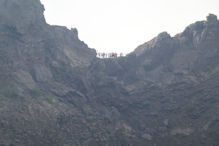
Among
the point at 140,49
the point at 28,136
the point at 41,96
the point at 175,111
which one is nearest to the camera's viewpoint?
the point at 28,136

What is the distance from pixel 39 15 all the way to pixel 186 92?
44669mm

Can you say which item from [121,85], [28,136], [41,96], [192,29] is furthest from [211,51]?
[28,136]

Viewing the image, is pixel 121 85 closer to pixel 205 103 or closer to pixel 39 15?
pixel 205 103

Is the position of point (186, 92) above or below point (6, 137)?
above

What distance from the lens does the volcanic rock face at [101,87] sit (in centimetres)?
4634

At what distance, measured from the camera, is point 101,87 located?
208ft

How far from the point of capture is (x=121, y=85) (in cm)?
6512

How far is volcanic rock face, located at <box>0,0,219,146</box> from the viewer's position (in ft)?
152

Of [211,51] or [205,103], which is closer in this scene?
[205,103]

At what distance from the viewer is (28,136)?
1582 inches

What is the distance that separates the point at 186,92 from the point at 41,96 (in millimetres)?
34720

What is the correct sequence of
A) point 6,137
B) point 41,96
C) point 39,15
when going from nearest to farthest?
point 6,137, point 41,96, point 39,15

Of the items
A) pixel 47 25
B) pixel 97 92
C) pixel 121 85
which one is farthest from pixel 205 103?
pixel 47 25

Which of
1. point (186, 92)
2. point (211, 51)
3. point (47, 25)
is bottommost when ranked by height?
point (186, 92)
